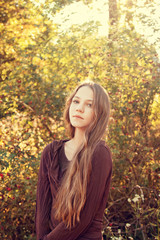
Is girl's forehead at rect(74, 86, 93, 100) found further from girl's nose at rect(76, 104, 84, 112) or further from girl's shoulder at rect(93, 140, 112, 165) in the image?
girl's shoulder at rect(93, 140, 112, 165)

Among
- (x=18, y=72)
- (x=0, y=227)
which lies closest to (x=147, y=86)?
(x=18, y=72)

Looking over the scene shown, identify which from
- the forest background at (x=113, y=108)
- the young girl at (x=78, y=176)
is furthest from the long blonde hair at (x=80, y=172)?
the forest background at (x=113, y=108)

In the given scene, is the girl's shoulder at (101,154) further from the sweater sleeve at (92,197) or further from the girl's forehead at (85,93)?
the girl's forehead at (85,93)

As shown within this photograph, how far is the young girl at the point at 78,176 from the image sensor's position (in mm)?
1761

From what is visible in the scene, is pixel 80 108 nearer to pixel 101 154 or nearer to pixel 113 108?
pixel 101 154

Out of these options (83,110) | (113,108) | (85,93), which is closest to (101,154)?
(83,110)

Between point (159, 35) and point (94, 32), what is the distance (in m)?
1.04

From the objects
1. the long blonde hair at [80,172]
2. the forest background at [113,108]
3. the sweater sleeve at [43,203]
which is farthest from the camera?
the forest background at [113,108]

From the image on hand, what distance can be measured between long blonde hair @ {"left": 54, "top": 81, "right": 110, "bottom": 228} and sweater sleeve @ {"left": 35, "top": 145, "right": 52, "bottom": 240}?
0.08m

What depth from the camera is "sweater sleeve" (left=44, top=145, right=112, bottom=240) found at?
5.76 ft

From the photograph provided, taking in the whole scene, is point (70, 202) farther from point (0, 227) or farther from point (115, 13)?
point (115, 13)

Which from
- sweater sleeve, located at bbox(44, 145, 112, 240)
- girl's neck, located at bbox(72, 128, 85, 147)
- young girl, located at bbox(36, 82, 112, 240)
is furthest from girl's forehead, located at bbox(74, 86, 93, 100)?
sweater sleeve, located at bbox(44, 145, 112, 240)

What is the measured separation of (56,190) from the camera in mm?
1889

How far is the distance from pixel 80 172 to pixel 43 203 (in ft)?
1.05
